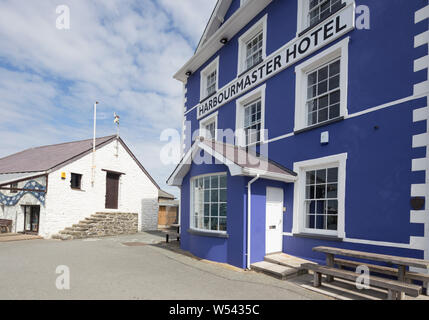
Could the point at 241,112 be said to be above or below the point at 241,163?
above

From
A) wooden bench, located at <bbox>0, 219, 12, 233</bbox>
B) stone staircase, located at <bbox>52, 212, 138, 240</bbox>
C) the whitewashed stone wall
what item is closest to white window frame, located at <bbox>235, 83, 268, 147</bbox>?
stone staircase, located at <bbox>52, 212, 138, 240</bbox>

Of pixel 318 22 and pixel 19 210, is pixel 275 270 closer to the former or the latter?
pixel 318 22

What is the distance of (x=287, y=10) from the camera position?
8.97 metres

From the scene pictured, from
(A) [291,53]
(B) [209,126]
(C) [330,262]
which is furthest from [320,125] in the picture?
(B) [209,126]

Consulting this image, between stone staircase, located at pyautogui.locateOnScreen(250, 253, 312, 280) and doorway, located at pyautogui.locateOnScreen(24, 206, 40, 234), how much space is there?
13.1 meters

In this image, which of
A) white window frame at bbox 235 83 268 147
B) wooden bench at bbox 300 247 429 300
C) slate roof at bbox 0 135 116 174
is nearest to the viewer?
wooden bench at bbox 300 247 429 300

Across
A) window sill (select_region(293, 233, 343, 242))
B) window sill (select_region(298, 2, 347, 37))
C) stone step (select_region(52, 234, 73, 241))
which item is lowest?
stone step (select_region(52, 234, 73, 241))

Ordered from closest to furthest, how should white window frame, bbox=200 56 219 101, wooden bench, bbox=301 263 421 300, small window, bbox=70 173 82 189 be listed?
wooden bench, bbox=301 263 421 300 < white window frame, bbox=200 56 219 101 < small window, bbox=70 173 82 189

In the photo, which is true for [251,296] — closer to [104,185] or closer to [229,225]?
[229,225]

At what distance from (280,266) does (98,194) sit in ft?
42.4

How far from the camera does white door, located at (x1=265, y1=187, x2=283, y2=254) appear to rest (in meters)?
7.99

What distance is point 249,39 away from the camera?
10.9 metres

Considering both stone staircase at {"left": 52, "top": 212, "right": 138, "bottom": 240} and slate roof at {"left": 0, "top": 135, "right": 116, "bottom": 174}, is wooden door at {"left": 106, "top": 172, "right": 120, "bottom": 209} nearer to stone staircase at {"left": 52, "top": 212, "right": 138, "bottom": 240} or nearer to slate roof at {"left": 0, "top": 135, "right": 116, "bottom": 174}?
stone staircase at {"left": 52, "top": 212, "right": 138, "bottom": 240}

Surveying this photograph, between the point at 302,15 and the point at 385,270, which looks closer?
the point at 385,270
